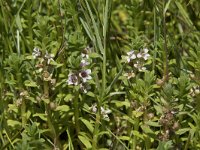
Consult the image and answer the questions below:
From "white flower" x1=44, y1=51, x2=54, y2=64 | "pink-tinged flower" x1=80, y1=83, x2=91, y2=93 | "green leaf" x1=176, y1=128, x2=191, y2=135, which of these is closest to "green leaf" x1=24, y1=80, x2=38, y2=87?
"white flower" x1=44, y1=51, x2=54, y2=64

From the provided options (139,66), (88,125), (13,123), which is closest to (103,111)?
(88,125)

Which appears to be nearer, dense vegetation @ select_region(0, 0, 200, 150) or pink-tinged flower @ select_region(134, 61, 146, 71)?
dense vegetation @ select_region(0, 0, 200, 150)

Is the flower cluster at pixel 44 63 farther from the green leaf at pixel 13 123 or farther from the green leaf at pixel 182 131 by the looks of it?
the green leaf at pixel 182 131

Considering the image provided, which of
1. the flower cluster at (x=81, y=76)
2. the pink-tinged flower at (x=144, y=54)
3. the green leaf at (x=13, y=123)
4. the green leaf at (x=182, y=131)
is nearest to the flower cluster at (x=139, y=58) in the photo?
the pink-tinged flower at (x=144, y=54)

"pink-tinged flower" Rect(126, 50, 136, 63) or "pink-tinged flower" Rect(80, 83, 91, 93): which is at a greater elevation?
"pink-tinged flower" Rect(126, 50, 136, 63)

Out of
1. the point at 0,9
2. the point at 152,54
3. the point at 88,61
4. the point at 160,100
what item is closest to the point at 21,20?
the point at 0,9

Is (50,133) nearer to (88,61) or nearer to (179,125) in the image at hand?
(88,61)

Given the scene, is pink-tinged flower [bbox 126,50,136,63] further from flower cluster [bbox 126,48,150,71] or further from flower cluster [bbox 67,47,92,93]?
flower cluster [bbox 67,47,92,93]

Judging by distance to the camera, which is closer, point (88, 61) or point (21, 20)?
point (88, 61)
